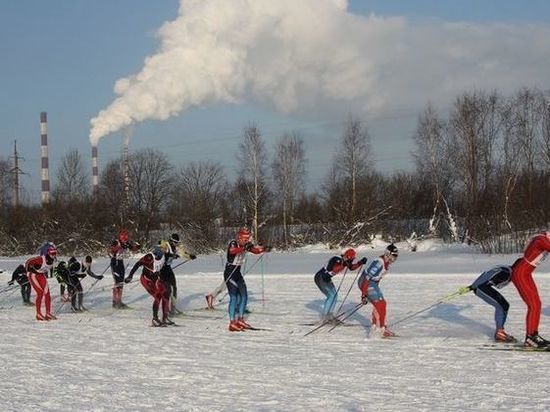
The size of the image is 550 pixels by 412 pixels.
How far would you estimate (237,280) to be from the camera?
13062 millimetres

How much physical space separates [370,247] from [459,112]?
12.3 m

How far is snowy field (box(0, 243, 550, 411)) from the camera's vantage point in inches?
275

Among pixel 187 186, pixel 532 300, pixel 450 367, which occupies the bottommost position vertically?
pixel 450 367

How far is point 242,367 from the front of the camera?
9.02 metres

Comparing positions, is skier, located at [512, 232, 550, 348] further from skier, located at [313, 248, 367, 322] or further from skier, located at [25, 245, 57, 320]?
skier, located at [25, 245, 57, 320]

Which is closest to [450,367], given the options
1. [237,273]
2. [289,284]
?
[237,273]

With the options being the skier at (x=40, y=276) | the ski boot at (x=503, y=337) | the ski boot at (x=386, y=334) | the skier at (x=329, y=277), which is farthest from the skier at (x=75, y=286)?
the ski boot at (x=503, y=337)

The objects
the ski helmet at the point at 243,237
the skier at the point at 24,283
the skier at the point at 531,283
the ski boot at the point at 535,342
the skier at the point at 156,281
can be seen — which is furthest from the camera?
the skier at the point at 24,283

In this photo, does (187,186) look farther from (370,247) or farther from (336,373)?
(336,373)

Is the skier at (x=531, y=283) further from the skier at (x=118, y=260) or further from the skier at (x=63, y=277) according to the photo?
the skier at (x=63, y=277)

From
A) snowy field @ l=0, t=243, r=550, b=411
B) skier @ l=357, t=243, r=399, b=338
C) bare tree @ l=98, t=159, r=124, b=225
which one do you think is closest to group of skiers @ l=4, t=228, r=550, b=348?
skier @ l=357, t=243, r=399, b=338

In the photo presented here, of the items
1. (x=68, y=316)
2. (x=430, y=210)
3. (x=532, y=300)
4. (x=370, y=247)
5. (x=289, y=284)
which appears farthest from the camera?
(x=430, y=210)

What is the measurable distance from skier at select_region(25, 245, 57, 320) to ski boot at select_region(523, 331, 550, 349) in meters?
9.60

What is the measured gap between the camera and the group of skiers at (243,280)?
34.4ft
